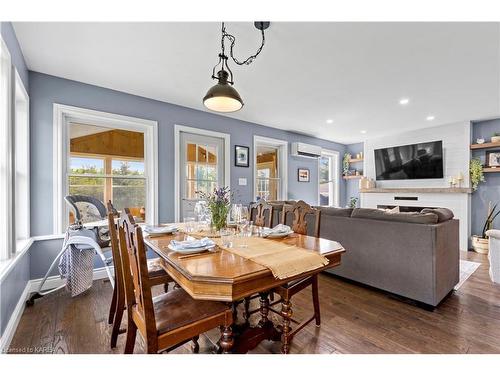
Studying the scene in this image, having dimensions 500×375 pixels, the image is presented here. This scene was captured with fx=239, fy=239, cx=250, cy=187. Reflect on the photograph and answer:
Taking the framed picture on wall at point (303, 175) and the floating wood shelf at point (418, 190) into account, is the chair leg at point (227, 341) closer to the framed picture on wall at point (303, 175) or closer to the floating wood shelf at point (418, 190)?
the framed picture on wall at point (303, 175)

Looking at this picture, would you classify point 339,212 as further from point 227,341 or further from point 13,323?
point 13,323

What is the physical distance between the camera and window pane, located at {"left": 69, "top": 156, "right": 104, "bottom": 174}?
9.82 ft

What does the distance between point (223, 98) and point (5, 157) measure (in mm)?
1810

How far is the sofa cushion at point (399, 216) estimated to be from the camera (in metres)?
2.24

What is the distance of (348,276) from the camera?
2.83 m

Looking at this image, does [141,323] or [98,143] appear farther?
[98,143]

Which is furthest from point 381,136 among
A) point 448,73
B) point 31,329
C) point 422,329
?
point 31,329

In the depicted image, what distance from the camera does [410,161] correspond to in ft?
17.7

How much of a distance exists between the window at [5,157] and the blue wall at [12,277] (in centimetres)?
15

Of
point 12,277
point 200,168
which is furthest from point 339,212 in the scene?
point 12,277

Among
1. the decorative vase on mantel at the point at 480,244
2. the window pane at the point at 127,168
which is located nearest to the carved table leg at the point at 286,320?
the window pane at the point at 127,168
